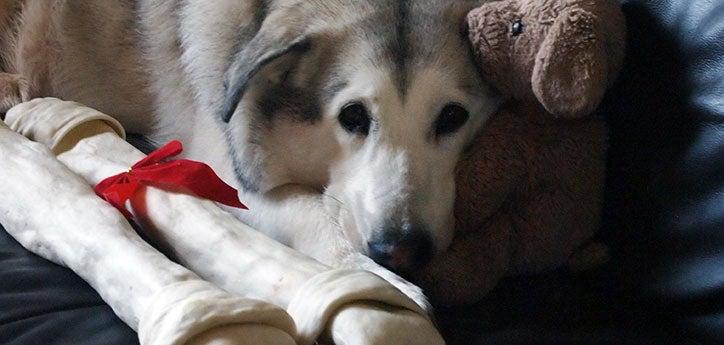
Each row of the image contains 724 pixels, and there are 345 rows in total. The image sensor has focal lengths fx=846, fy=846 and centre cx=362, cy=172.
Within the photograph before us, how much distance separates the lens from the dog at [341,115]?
1.27 meters

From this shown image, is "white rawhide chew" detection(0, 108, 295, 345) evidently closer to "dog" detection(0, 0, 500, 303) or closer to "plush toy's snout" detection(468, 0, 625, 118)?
"dog" detection(0, 0, 500, 303)

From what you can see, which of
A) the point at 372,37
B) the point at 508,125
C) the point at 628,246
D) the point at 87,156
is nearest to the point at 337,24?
the point at 372,37

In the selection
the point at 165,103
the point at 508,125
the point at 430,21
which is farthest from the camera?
the point at 165,103

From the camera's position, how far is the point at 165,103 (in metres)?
1.88

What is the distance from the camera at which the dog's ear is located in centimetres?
137

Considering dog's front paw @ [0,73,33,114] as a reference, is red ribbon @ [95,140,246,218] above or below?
above

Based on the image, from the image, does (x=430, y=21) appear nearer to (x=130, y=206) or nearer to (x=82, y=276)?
(x=130, y=206)

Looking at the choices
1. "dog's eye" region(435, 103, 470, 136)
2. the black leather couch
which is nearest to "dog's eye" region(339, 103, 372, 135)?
"dog's eye" region(435, 103, 470, 136)

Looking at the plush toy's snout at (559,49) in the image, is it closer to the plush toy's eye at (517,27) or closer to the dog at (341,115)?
the plush toy's eye at (517,27)

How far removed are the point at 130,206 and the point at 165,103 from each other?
0.61 meters

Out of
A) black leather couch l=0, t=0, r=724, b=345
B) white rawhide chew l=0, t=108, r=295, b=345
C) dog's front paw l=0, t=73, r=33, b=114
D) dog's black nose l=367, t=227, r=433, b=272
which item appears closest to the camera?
white rawhide chew l=0, t=108, r=295, b=345

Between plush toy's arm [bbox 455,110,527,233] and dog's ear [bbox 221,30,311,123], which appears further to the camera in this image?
dog's ear [bbox 221,30,311,123]

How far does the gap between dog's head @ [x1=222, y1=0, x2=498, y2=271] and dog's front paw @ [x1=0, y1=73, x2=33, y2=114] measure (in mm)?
666

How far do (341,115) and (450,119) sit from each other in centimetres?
18
